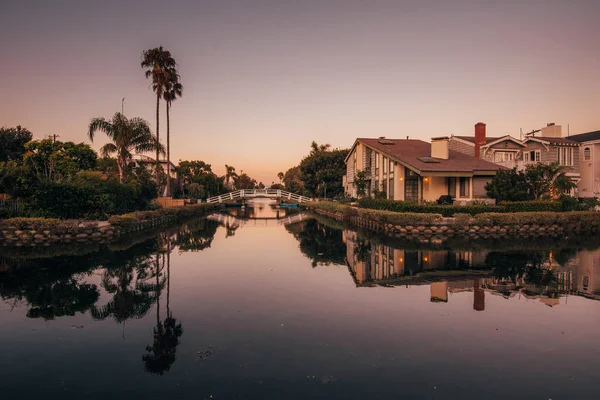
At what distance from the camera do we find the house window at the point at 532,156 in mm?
38688

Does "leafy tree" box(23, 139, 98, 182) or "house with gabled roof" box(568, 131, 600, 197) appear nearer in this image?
"leafy tree" box(23, 139, 98, 182)

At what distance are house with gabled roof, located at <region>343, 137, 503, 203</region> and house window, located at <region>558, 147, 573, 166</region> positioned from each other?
1086 cm

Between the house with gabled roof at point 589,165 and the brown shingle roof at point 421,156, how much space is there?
1410cm

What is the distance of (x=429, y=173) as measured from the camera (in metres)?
28.7

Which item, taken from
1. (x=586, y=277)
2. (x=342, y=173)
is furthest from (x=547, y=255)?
(x=342, y=173)

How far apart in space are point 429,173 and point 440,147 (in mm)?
6098

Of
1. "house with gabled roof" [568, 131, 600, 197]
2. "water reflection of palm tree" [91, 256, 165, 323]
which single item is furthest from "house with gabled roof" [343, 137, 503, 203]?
"water reflection of palm tree" [91, 256, 165, 323]

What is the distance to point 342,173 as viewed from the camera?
61875 mm

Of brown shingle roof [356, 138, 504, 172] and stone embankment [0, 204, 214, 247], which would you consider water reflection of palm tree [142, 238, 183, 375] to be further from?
brown shingle roof [356, 138, 504, 172]

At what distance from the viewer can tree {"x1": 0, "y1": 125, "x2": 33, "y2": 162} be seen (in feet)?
149

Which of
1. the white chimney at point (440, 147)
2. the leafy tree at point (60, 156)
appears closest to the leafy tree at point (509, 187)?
the white chimney at point (440, 147)

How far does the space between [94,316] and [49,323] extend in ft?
2.84

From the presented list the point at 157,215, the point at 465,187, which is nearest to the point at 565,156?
the point at 465,187

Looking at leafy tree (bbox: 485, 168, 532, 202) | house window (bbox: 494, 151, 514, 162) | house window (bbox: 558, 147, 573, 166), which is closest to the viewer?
leafy tree (bbox: 485, 168, 532, 202)
